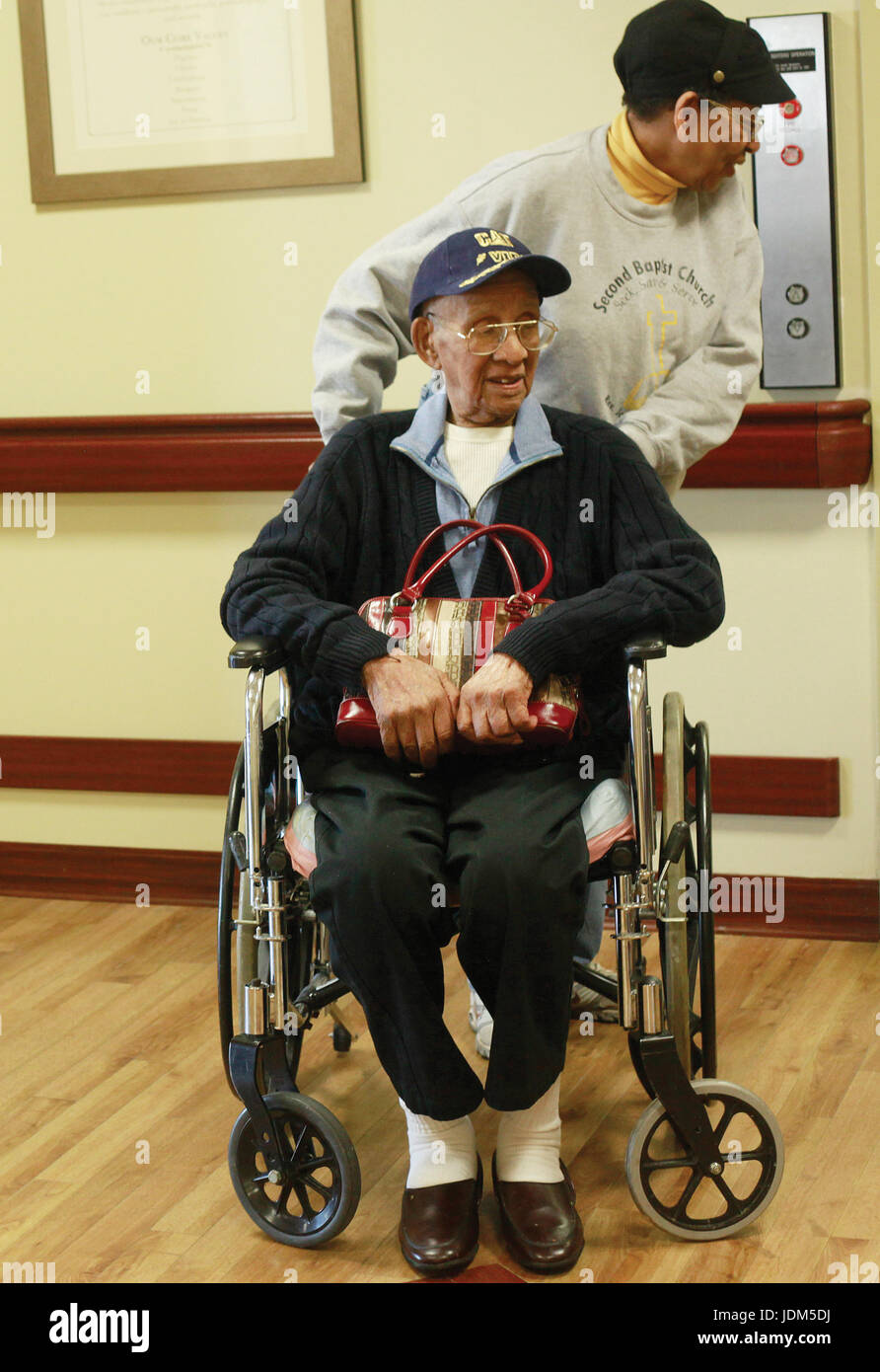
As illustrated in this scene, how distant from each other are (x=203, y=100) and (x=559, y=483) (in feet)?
4.29

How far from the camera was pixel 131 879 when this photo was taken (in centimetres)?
313

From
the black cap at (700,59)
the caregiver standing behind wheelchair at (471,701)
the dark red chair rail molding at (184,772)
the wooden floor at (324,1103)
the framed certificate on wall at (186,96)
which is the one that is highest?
the framed certificate on wall at (186,96)

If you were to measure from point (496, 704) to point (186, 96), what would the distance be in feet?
5.32

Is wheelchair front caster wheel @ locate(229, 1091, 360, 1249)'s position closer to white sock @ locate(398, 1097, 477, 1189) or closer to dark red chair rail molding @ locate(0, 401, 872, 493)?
white sock @ locate(398, 1097, 477, 1189)

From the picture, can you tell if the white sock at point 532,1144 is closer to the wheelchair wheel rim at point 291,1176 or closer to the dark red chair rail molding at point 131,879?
the wheelchair wheel rim at point 291,1176

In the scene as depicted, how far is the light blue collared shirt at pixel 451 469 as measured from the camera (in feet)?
6.52

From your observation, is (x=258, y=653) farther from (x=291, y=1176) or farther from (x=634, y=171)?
(x=634, y=171)

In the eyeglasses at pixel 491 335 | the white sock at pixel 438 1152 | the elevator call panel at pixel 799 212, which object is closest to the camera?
the white sock at pixel 438 1152

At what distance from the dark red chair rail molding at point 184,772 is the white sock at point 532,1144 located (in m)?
1.04

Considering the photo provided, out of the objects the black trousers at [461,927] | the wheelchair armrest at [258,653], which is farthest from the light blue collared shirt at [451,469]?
the black trousers at [461,927]

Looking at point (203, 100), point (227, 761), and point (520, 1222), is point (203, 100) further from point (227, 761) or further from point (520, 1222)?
point (520, 1222)

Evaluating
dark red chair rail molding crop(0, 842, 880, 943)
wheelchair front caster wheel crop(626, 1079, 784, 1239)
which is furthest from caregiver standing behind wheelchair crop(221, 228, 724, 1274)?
dark red chair rail molding crop(0, 842, 880, 943)

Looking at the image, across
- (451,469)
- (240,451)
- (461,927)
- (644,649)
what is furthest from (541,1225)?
(240,451)

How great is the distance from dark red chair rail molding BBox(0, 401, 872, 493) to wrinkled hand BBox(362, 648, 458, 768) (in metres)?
1.06
